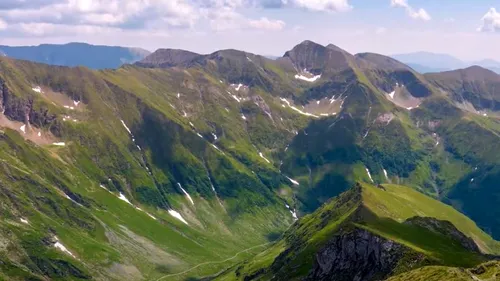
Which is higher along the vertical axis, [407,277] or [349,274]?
[407,277]

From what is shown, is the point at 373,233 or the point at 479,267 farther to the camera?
the point at 373,233

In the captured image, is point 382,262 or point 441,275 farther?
point 382,262

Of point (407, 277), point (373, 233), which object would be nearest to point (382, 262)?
point (373, 233)

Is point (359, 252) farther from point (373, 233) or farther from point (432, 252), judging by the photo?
point (432, 252)

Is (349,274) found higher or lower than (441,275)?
lower

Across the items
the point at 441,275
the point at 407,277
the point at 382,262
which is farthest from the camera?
the point at 382,262

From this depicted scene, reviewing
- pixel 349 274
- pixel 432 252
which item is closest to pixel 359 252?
pixel 349 274

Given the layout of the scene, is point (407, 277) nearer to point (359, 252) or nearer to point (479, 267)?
point (479, 267)

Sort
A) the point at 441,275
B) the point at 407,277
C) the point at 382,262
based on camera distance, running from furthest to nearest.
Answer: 1. the point at 382,262
2. the point at 407,277
3. the point at 441,275
